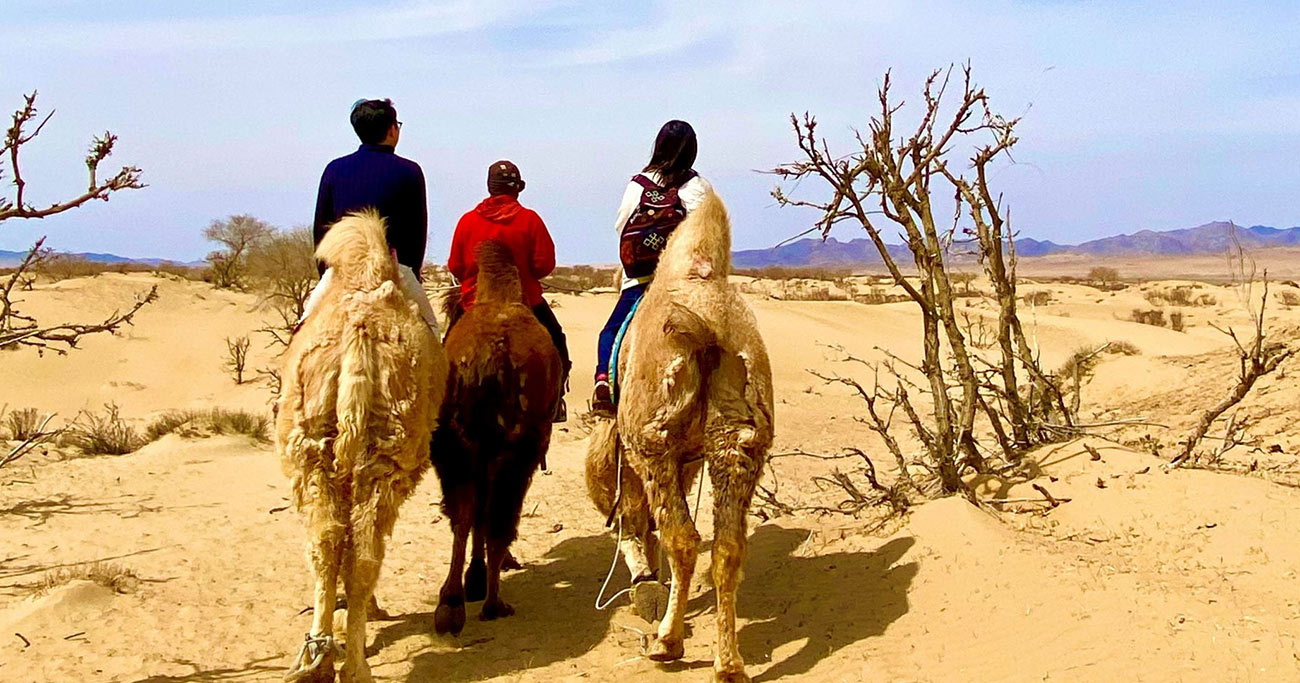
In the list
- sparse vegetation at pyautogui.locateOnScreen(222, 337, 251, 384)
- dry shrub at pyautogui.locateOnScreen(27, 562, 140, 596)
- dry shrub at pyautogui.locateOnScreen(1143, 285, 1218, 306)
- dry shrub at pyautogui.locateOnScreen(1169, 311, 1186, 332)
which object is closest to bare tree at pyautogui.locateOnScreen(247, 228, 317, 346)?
sparse vegetation at pyautogui.locateOnScreen(222, 337, 251, 384)

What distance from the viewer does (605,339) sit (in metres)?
6.07

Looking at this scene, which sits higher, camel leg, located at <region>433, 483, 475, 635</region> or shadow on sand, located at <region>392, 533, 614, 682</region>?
camel leg, located at <region>433, 483, 475, 635</region>

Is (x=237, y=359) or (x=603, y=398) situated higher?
(x=603, y=398)

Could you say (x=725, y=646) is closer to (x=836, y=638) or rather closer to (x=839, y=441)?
(x=836, y=638)

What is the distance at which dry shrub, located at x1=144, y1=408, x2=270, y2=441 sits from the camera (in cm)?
1161

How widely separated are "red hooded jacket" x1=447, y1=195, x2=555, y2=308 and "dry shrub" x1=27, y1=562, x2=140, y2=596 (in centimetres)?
268

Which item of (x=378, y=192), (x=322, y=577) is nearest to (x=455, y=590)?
(x=322, y=577)

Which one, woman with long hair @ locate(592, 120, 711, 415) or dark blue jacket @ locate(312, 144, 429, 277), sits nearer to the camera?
dark blue jacket @ locate(312, 144, 429, 277)

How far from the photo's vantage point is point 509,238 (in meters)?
6.64

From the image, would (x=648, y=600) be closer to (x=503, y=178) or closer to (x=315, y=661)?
(x=315, y=661)

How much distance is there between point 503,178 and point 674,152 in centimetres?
137

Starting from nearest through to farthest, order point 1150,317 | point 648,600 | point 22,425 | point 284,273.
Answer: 1. point 648,600
2. point 22,425
3. point 284,273
4. point 1150,317

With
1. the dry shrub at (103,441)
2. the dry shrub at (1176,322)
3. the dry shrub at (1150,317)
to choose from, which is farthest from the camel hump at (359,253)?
the dry shrub at (1150,317)

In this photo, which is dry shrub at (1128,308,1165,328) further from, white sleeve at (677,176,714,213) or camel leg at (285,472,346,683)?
camel leg at (285,472,346,683)
